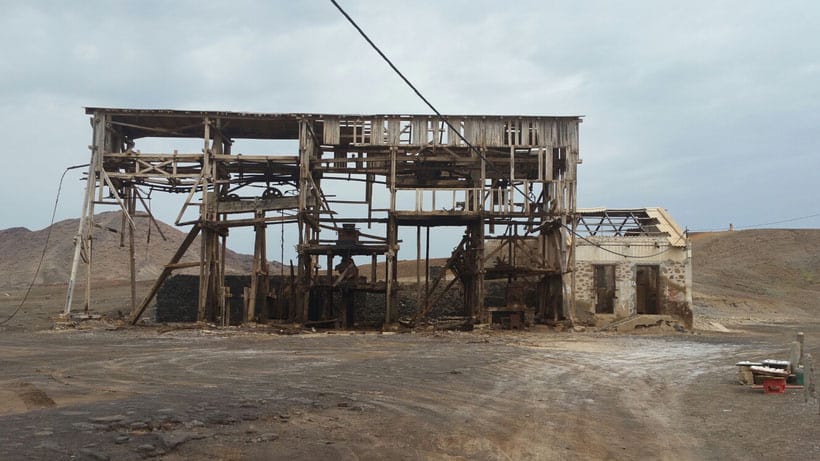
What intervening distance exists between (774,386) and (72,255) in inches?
2685

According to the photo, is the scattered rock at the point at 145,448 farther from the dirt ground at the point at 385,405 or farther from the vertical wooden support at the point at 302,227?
the vertical wooden support at the point at 302,227

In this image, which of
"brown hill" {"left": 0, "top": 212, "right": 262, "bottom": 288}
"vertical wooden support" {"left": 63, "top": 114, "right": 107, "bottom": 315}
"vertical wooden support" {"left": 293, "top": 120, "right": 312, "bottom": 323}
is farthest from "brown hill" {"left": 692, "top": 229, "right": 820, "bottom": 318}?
"brown hill" {"left": 0, "top": 212, "right": 262, "bottom": 288}

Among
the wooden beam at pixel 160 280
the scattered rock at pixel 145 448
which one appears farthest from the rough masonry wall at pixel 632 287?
the scattered rock at pixel 145 448

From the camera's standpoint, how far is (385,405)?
398 inches

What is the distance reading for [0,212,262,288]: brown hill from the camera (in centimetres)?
6400

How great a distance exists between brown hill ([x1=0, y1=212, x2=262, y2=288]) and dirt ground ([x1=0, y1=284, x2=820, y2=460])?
4829 cm

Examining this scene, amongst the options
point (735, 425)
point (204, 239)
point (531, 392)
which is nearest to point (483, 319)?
point (204, 239)

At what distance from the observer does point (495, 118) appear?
31031 mm

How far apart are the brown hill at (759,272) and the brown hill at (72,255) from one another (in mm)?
40708

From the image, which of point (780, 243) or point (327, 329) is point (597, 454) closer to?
point (327, 329)

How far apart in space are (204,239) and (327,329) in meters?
6.27

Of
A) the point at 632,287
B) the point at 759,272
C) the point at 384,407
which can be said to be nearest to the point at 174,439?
the point at 384,407

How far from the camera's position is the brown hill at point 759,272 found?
5400 centimetres

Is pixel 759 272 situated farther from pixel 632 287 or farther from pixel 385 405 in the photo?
pixel 385 405
